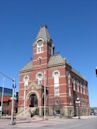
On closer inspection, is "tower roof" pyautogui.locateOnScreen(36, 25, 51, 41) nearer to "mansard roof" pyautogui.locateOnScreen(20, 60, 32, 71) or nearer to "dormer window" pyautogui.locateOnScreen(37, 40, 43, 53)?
"dormer window" pyautogui.locateOnScreen(37, 40, 43, 53)

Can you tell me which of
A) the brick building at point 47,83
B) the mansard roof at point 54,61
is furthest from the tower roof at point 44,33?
the mansard roof at point 54,61

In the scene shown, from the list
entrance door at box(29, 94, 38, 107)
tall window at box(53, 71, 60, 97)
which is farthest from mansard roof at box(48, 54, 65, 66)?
entrance door at box(29, 94, 38, 107)

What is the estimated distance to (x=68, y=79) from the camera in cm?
5631

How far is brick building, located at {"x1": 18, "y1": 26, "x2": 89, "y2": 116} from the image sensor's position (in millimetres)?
53062

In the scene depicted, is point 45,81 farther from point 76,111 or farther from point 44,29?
Answer: point 44,29

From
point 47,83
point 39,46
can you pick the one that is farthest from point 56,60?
point 39,46

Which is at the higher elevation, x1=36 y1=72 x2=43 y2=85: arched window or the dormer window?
the dormer window

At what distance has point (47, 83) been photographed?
56.7m

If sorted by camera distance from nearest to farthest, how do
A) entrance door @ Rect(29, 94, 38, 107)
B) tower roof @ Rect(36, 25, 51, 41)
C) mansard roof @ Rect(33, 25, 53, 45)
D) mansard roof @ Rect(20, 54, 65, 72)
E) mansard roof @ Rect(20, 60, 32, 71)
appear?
1. entrance door @ Rect(29, 94, 38, 107)
2. mansard roof @ Rect(20, 54, 65, 72)
3. mansard roof @ Rect(33, 25, 53, 45)
4. tower roof @ Rect(36, 25, 51, 41)
5. mansard roof @ Rect(20, 60, 32, 71)

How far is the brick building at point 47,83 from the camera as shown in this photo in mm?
53062

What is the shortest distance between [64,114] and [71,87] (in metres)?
8.74

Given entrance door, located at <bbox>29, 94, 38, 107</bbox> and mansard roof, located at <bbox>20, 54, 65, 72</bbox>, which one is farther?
mansard roof, located at <bbox>20, 54, 65, 72</bbox>

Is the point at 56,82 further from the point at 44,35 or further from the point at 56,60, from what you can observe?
the point at 44,35

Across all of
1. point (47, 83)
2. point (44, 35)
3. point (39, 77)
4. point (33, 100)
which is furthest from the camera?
point (44, 35)
